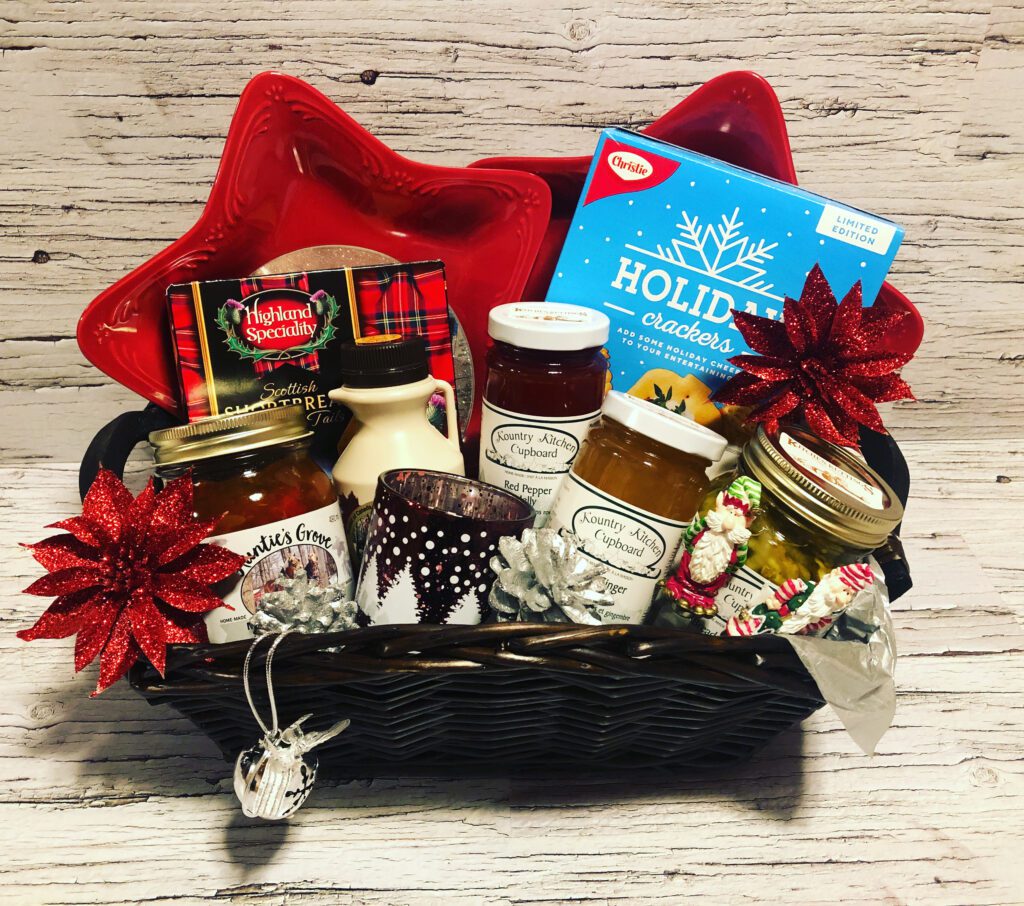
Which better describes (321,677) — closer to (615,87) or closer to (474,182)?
(474,182)

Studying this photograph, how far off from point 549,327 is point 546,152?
518 millimetres

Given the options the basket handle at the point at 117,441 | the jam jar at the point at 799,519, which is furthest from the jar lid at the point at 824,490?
the basket handle at the point at 117,441

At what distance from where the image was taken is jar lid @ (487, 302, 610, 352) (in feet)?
2.66

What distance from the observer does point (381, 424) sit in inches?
34.1

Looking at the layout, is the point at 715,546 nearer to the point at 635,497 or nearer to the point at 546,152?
the point at 635,497

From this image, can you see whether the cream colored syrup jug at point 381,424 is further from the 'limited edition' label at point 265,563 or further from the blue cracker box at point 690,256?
the blue cracker box at point 690,256

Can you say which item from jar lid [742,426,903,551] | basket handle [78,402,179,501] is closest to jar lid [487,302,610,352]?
jar lid [742,426,903,551]

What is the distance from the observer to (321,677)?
2.14 ft

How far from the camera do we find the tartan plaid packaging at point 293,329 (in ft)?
2.97

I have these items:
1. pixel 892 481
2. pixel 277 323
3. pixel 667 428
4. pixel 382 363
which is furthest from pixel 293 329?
pixel 892 481

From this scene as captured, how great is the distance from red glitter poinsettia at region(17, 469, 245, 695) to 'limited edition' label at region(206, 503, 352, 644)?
0.07 feet

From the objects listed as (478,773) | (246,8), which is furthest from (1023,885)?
(246,8)

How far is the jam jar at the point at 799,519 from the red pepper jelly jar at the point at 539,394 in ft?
0.59

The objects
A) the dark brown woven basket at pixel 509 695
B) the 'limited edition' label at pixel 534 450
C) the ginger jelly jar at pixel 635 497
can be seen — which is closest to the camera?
the dark brown woven basket at pixel 509 695
